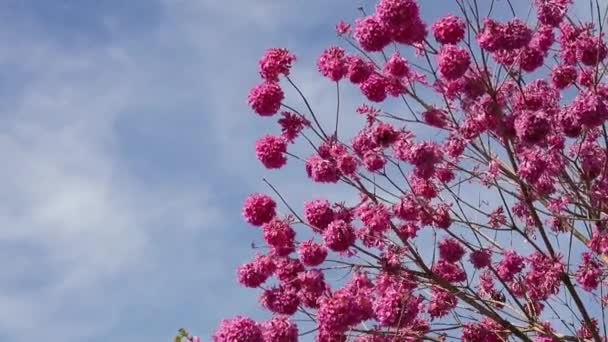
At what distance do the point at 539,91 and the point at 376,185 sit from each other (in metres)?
1.74

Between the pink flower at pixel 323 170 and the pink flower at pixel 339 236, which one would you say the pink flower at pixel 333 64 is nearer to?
the pink flower at pixel 323 170

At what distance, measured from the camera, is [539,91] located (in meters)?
8.73

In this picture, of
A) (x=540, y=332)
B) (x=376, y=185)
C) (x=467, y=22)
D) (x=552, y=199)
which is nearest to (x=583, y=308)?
(x=540, y=332)

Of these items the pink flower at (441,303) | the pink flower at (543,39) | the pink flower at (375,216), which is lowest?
the pink flower at (441,303)

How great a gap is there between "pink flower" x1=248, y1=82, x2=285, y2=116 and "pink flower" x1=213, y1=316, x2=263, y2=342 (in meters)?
2.08

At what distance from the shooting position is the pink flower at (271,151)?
28.7 feet

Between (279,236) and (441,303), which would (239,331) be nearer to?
(279,236)

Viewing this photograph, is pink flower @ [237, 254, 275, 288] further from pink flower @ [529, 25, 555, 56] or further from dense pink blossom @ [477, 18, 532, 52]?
pink flower @ [529, 25, 555, 56]

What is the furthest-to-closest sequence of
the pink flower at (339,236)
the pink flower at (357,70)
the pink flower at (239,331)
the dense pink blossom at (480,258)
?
A: 1. the pink flower at (357,70)
2. the dense pink blossom at (480,258)
3. the pink flower at (339,236)
4. the pink flower at (239,331)

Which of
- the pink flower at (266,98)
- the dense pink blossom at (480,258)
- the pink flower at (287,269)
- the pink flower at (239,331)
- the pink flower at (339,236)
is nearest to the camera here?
the pink flower at (239,331)

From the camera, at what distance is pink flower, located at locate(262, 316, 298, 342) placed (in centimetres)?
770

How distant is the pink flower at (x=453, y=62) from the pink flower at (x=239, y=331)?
2744 mm

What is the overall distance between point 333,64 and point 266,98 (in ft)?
2.59

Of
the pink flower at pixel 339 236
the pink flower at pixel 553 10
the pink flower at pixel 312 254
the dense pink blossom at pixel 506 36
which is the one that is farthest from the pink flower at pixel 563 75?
the pink flower at pixel 312 254
